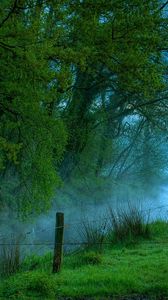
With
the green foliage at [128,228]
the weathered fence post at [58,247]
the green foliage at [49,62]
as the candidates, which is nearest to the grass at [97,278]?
the weathered fence post at [58,247]

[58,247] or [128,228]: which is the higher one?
[128,228]

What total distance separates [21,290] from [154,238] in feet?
22.9

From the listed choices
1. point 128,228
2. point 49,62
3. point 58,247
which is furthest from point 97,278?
point 128,228

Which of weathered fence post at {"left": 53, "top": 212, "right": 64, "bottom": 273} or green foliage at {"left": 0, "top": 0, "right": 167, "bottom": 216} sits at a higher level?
green foliage at {"left": 0, "top": 0, "right": 167, "bottom": 216}

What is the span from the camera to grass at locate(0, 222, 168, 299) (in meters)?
8.16

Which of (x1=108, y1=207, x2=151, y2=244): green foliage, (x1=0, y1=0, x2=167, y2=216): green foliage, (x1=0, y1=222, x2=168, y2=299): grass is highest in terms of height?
(x1=0, y1=0, x2=167, y2=216): green foliage

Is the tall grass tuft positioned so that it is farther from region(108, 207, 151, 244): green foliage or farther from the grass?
the grass

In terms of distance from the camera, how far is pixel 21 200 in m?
15.6

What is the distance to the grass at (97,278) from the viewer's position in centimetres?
816

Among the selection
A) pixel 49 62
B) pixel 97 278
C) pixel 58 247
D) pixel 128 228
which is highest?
pixel 49 62

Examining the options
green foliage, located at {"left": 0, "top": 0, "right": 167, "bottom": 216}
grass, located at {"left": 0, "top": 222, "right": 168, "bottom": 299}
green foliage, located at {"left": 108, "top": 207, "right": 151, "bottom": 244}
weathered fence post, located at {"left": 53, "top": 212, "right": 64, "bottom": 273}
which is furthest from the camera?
green foliage, located at {"left": 108, "top": 207, "right": 151, "bottom": 244}

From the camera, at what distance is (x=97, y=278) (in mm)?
9008

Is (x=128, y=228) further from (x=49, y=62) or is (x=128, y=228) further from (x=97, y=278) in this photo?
(x=49, y=62)

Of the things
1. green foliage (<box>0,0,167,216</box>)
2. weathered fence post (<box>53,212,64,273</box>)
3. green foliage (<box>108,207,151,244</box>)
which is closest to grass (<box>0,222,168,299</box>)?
weathered fence post (<box>53,212,64,273</box>)
